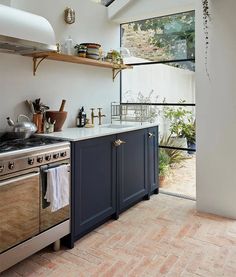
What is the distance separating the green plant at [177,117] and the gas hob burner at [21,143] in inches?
74.5

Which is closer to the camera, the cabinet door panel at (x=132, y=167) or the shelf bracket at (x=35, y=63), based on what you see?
the shelf bracket at (x=35, y=63)

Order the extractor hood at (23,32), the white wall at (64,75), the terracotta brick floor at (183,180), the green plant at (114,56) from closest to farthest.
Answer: the extractor hood at (23,32)
the white wall at (64,75)
the green plant at (114,56)
the terracotta brick floor at (183,180)

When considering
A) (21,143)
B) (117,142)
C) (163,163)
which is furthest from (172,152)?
(21,143)

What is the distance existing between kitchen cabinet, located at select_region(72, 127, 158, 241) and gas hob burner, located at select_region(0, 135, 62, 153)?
0.80 feet

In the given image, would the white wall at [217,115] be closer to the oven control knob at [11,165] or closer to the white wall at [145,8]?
the white wall at [145,8]

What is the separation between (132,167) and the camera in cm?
316

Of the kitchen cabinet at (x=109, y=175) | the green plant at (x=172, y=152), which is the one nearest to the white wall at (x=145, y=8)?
the kitchen cabinet at (x=109, y=175)

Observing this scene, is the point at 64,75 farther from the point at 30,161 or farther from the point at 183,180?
the point at 183,180

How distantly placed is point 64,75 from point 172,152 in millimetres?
1761

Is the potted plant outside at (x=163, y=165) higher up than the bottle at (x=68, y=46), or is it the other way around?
the bottle at (x=68, y=46)

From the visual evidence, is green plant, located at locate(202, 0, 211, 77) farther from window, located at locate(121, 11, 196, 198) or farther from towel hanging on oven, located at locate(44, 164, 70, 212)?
towel hanging on oven, located at locate(44, 164, 70, 212)

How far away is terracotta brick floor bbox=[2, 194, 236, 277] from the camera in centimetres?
206

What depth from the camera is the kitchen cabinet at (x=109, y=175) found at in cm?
242

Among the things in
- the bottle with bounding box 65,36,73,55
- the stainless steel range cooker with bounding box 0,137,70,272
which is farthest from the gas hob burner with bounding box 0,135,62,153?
the bottle with bounding box 65,36,73,55
